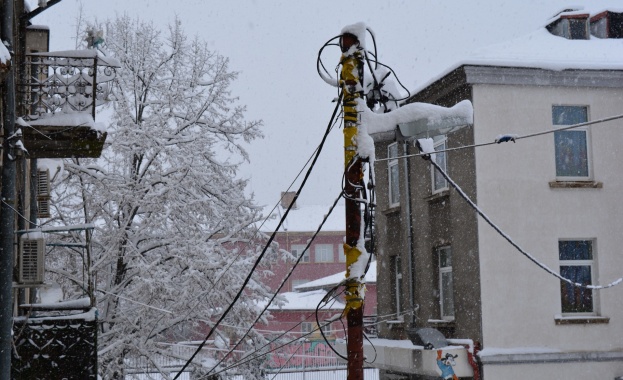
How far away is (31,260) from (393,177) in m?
14.1

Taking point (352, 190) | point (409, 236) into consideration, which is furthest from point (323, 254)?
point (352, 190)

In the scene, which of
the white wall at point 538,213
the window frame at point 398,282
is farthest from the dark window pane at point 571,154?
the window frame at point 398,282

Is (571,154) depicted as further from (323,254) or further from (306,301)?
(323,254)

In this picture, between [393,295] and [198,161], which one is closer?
[198,161]

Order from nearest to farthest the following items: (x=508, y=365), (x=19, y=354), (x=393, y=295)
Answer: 1. (x=19, y=354)
2. (x=508, y=365)
3. (x=393, y=295)

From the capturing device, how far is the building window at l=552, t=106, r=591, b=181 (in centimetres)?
1720

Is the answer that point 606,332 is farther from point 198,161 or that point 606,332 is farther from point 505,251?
point 198,161

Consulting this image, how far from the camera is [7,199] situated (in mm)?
8766

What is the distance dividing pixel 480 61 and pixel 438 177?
11.0 feet

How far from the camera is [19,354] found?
355 inches

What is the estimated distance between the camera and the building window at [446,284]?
727 inches

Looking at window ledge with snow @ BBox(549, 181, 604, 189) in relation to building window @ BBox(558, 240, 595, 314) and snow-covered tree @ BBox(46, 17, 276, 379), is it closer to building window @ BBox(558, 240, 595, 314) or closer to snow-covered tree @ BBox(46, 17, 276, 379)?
building window @ BBox(558, 240, 595, 314)

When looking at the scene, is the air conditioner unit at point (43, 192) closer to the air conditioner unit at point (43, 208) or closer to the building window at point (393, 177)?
the air conditioner unit at point (43, 208)

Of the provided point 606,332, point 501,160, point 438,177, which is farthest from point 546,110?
point 606,332
